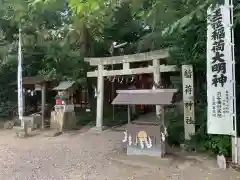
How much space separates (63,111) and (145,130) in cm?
Result: 554

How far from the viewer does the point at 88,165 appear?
6.95 m

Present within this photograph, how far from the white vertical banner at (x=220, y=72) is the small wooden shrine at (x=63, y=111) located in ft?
22.7

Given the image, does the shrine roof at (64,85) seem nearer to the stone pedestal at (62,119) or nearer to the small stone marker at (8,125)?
the stone pedestal at (62,119)

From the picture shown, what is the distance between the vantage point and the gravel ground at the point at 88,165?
604cm

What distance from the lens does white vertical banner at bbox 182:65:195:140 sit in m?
7.85

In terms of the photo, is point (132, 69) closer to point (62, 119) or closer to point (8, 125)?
point (62, 119)

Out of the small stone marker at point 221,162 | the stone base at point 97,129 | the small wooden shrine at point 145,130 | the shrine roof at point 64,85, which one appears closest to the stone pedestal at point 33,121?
the shrine roof at point 64,85

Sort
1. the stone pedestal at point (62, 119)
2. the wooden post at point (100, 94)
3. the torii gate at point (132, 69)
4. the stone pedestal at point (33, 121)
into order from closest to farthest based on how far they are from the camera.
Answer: the torii gate at point (132, 69)
the wooden post at point (100, 94)
the stone pedestal at point (62, 119)
the stone pedestal at point (33, 121)

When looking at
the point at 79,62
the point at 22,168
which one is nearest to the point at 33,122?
the point at 79,62

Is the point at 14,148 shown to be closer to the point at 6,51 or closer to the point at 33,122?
the point at 33,122

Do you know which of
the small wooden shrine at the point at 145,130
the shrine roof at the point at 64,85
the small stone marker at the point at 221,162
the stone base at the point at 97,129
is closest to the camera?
the small stone marker at the point at 221,162

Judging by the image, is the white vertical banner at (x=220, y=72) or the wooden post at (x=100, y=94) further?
the wooden post at (x=100, y=94)

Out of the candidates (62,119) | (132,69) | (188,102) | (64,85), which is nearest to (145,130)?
(188,102)

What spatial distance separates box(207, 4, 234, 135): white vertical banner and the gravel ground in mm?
986
